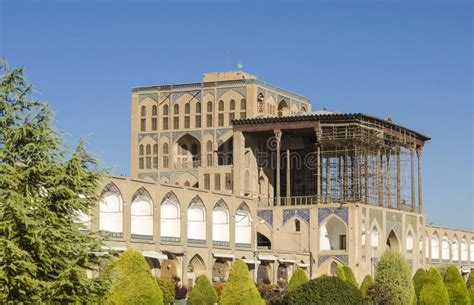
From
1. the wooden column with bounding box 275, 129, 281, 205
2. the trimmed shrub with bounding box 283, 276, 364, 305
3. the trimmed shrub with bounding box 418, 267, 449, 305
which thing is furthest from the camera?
the wooden column with bounding box 275, 129, 281, 205

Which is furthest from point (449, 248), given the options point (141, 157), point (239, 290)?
point (239, 290)

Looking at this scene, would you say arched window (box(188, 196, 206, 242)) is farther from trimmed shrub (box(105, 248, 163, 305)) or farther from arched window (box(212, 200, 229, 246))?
trimmed shrub (box(105, 248, 163, 305))

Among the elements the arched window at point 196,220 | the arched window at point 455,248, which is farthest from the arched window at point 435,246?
the arched window at point 196,220

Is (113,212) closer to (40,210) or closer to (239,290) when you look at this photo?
(239,290)

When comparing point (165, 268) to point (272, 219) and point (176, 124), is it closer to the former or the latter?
point (272, 219)

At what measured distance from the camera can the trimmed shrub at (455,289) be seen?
48750 mm

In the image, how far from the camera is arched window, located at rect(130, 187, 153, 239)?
165ft

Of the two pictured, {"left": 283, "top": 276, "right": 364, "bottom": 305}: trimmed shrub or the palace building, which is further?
the palace building

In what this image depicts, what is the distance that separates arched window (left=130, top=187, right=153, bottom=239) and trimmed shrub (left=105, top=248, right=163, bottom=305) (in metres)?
19.7

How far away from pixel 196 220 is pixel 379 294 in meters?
15.0

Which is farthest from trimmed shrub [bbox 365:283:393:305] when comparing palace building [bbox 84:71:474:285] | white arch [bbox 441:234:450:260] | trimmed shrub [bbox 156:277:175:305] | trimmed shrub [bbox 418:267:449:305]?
white arch [bbox 441:234:450:260]

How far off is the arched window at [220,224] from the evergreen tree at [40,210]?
33.8 meters

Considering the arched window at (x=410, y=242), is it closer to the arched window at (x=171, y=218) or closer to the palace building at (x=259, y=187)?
the palace building at (x=259, y=187)

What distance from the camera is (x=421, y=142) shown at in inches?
2835
